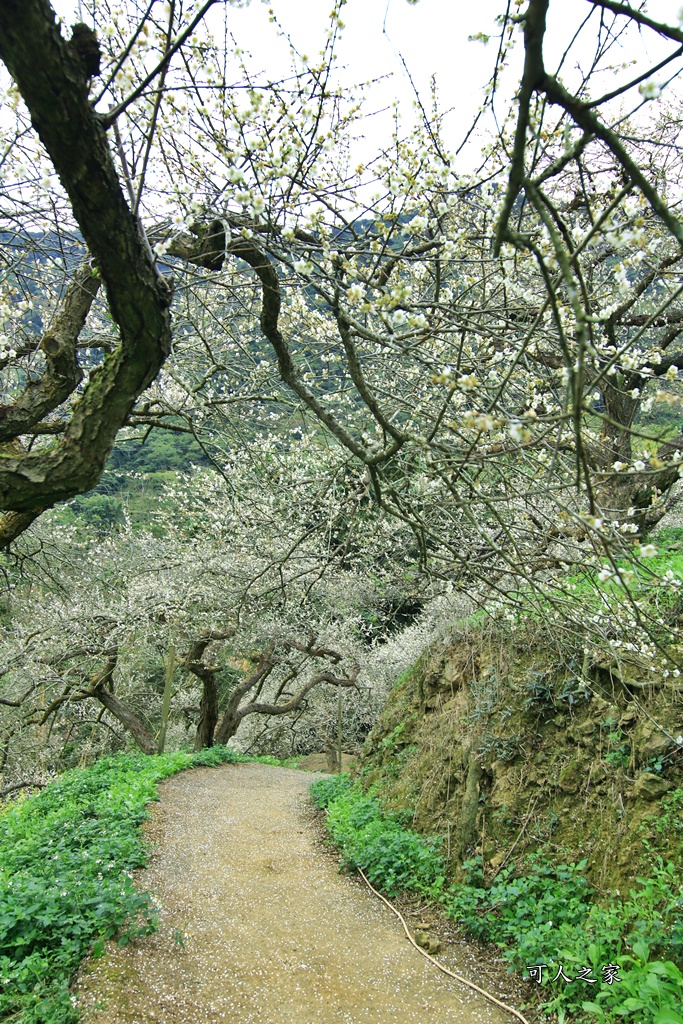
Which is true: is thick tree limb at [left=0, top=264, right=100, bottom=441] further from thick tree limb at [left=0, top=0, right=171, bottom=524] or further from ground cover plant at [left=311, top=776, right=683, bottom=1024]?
ground cover plant at [left=311, top=776, right=683, bottom=1024]

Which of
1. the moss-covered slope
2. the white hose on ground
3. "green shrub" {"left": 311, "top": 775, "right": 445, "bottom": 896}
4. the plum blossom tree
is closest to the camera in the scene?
the plum blossom tree

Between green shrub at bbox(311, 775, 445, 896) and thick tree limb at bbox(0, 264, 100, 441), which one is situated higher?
thick tree limb at bbox(0, 264, 100, 441)

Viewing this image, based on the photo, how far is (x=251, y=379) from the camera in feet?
14.1

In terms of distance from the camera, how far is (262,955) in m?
4.34

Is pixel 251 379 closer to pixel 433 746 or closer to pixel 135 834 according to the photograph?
pixel 433 746

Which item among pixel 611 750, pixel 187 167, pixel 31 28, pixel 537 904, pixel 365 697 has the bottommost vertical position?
pixel 365 697

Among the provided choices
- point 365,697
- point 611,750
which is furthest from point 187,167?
point 365,697

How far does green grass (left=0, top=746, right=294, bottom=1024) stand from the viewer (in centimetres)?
326

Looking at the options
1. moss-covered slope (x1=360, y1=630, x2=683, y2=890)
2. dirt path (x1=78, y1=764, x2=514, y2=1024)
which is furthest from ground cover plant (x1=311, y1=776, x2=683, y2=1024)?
dirt path (x1=78, y1=764, x2=514, y2=1024)

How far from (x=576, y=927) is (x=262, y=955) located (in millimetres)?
2173

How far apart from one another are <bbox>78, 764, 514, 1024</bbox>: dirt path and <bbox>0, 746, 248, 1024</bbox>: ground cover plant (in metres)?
0.15

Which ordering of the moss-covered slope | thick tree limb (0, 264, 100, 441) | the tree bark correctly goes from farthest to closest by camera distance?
the tree bark → the moss-covered slope → thick tree limb (0, 264, 100, 441)

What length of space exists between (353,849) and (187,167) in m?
6.23

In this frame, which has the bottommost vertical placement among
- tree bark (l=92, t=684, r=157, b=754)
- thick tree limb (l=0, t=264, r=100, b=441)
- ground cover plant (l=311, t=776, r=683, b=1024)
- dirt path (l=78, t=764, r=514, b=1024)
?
tree bark (l=92, t=684, r=157, b=754)
